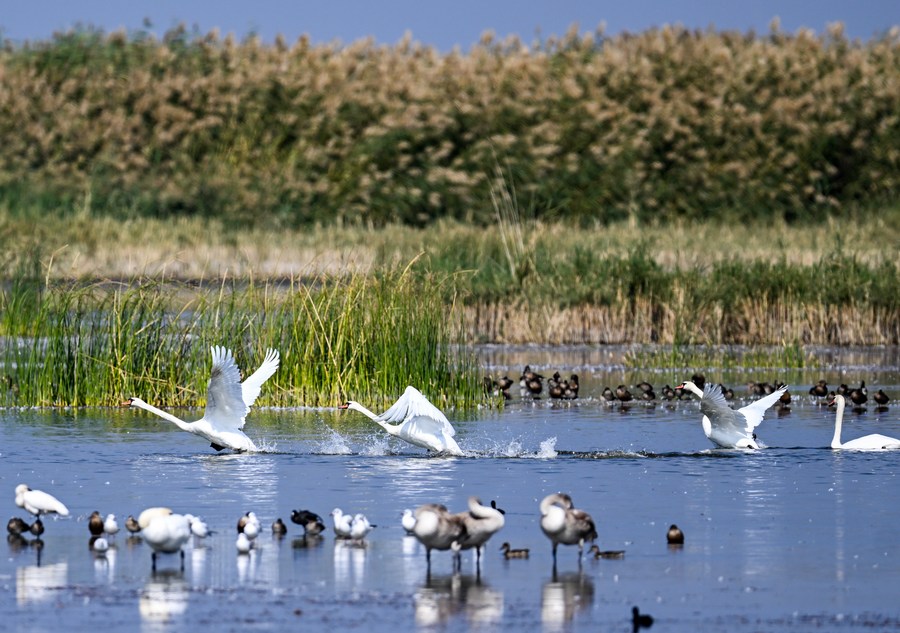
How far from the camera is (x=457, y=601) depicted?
861cm

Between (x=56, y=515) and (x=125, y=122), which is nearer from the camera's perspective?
(x=56, y=515)

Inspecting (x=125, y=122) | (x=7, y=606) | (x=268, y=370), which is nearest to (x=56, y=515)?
(x=7, y=606)

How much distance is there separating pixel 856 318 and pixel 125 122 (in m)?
23.8

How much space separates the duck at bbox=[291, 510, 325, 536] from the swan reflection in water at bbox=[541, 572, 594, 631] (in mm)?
1615

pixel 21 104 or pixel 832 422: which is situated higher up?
pixel 21 104

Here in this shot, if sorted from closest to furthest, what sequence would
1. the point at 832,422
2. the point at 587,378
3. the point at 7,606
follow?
the point at 7,606 < the point at 832,422 < the point at 587,378

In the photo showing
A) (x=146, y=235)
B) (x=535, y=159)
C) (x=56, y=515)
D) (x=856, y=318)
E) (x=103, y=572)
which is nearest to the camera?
(x=103, y=572)

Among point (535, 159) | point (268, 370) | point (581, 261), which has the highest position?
point (535, 159)

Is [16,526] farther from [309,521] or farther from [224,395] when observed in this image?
[224,395]

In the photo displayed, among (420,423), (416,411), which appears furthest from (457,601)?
(420,423)

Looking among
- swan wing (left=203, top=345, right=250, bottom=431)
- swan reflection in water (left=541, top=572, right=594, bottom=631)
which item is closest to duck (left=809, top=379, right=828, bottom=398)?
swan wing (left=203, top=345, right=250, bottom=431)

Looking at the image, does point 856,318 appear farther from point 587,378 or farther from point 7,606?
point 7,606

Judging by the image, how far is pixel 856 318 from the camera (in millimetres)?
23578

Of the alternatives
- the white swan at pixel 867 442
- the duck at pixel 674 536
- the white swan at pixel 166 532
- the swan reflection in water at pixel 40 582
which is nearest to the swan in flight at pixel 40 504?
the swan reflection in water at pixel 40 582
